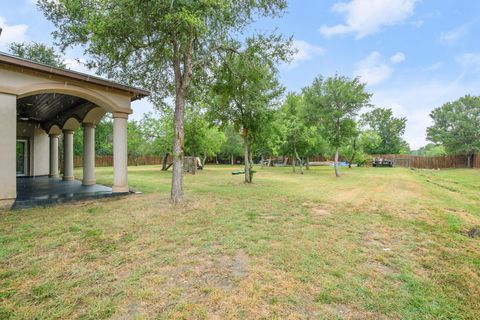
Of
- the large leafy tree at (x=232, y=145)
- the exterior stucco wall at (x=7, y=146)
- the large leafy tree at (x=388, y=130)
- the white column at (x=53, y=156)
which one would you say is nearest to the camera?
the exterior stucco wall at (x=7, y=146)

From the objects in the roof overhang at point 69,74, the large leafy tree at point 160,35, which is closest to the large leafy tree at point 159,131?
the large leafy tree at point 160,35

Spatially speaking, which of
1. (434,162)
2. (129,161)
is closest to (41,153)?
(129,161)

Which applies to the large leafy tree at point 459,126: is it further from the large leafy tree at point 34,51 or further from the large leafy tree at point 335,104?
the large leafy tree at point 34,51

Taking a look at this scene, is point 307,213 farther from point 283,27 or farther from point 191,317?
point 283,27

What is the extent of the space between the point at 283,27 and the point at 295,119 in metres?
10.9

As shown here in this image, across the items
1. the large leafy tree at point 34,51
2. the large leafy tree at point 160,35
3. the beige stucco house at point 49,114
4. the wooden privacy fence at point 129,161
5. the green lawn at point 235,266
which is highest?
the large leafy tree at point 34,51

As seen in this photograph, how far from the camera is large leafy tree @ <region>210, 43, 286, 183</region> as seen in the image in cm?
723

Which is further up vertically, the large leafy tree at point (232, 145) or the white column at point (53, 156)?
the large leafy tree at point (232, 145)

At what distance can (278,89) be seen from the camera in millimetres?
11570

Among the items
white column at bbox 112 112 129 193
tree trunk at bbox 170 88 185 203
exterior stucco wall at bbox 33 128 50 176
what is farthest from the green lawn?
exterior stucco wall at bbox 33 128 50 176

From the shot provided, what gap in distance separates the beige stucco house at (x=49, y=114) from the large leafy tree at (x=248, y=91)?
2758 millimetres

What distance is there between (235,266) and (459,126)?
127ft

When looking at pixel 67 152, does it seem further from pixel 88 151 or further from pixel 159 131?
pixel 159 131

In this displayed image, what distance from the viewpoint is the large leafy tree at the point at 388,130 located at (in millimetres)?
42656
